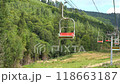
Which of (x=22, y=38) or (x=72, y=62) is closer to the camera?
(x=72, y=62)

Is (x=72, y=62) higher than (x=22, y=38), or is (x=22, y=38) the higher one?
(x=22, y=38)

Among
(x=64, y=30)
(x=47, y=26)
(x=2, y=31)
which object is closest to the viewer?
(x=2, y=31)

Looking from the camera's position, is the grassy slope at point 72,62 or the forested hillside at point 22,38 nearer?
the grassy slope at point 72,62

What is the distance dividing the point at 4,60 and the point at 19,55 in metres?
6.69

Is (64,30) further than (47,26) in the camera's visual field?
No

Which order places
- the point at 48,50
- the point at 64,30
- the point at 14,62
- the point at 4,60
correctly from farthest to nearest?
the point at 64,30, the point at 48,50, the point at 14,62, the point at 4,60

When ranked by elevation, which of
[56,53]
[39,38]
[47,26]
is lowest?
[56,53]

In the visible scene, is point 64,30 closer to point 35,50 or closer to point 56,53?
point 56,53

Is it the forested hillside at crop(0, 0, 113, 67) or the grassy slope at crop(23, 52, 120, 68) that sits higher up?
the forested hillside at crop(0, 0, 113, 67)

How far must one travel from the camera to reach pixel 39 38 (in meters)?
78.4

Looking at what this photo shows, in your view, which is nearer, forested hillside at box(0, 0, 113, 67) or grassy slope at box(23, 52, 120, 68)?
grassy slope at box(23, 52, 120, 68)

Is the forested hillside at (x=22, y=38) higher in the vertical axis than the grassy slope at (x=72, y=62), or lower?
higher

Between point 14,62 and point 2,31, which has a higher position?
point 2,31

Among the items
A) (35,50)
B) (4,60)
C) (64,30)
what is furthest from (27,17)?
(4,60)
